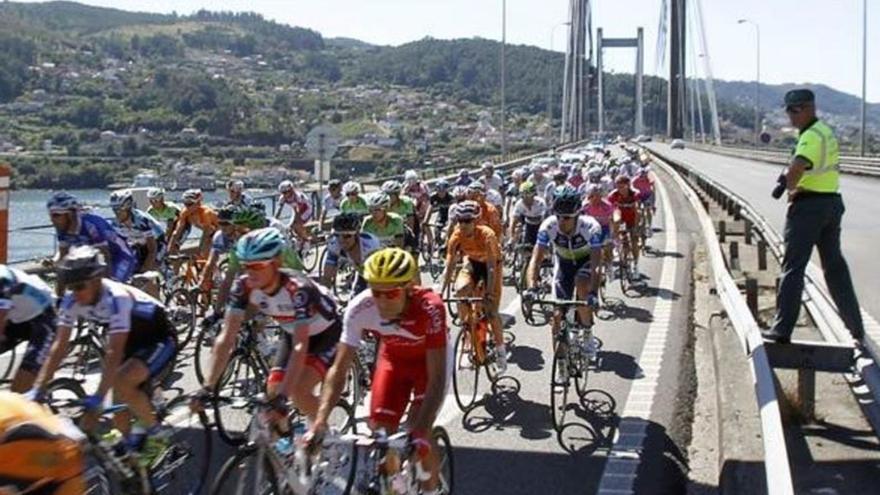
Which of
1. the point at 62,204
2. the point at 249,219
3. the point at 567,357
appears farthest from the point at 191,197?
the point at 567,357

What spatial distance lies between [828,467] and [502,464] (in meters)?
2.33

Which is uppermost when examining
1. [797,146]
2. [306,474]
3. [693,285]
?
[797,146]

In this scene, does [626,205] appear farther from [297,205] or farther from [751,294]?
[751,294]

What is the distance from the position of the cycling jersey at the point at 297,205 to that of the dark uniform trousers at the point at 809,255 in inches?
446

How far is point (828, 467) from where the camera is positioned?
679 cm

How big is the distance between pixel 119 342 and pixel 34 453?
3.20 metres

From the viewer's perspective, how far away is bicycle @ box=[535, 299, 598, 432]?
8.87 meters

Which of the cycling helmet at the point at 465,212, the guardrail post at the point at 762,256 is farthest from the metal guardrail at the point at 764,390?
the guardrail post at the point at 762,256

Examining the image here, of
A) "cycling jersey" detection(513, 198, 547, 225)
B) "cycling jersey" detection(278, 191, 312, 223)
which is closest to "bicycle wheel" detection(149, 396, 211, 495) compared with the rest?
"cycling jersey" detection(513, 198, 547, 225)

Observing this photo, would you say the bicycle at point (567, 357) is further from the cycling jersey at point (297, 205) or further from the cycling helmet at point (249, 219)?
the cycling jersey at point (297, 205)

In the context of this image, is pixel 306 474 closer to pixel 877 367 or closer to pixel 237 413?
pixel 237 413

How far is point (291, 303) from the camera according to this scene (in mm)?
6914

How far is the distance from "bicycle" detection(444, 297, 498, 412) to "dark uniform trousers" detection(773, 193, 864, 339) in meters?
2.97

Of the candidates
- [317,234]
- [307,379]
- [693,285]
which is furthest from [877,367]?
[317,234]
